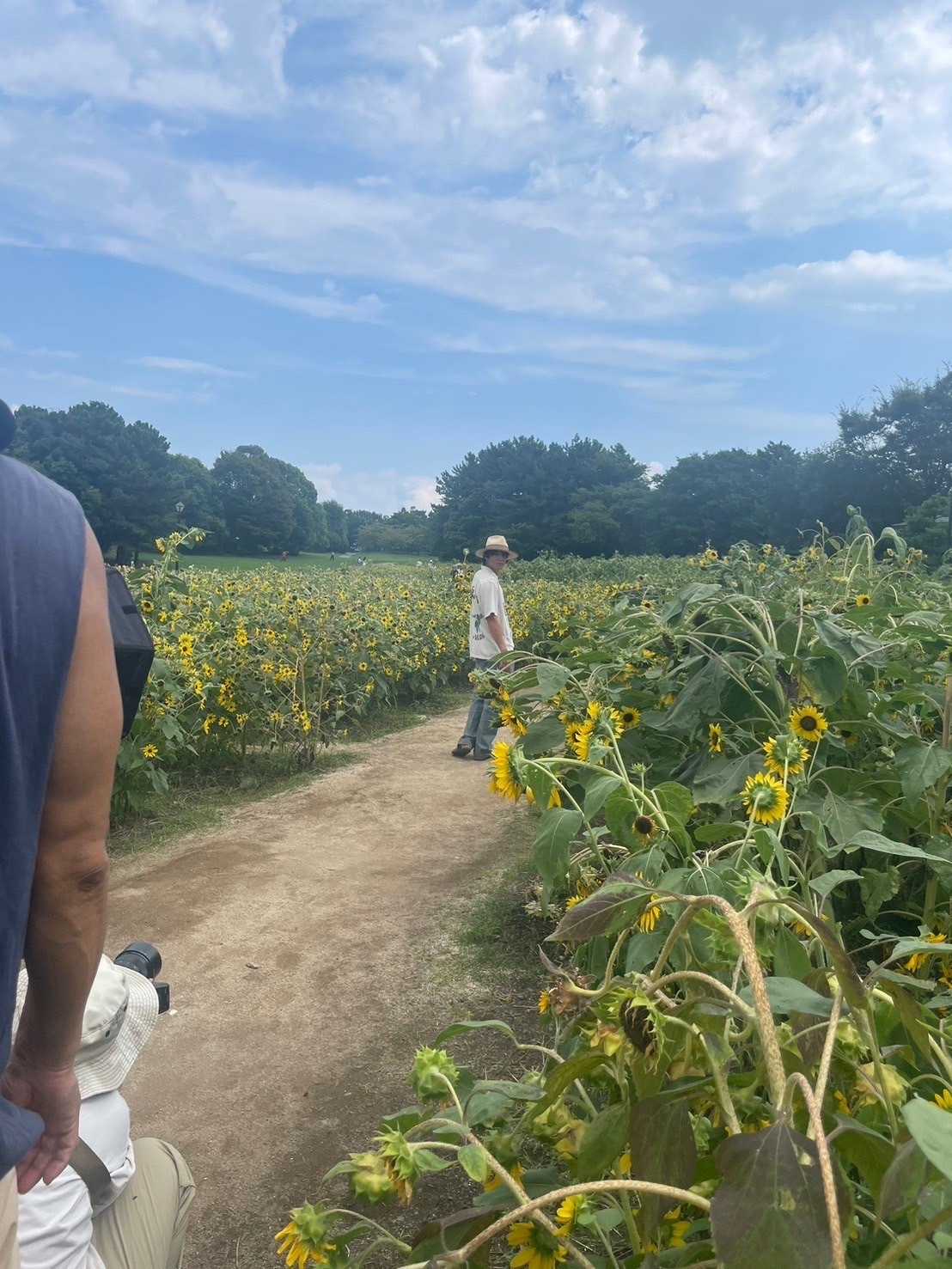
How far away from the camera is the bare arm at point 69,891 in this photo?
110 centimetres

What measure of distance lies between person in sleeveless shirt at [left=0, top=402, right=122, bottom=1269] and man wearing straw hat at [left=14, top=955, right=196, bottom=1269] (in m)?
0.11

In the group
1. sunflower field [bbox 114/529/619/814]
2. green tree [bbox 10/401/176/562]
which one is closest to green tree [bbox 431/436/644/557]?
green tree [bbox 10/401/176/562]

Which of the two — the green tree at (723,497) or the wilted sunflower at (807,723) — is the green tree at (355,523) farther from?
the wilted sunflower at (807,723)

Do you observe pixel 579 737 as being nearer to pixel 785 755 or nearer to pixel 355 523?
pixel 785 755

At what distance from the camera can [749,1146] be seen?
653 mm

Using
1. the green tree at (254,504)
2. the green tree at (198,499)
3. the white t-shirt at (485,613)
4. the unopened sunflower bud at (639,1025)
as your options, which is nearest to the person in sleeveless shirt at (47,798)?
the unopened sunflower bud at (639,1025)

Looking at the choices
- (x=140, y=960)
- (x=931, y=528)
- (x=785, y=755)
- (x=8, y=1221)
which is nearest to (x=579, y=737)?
(x=785, y=755)

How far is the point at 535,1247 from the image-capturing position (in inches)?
37.9

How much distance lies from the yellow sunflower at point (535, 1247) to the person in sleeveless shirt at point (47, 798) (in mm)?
536

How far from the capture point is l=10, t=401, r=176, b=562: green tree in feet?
120

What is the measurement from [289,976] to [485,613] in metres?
3.98

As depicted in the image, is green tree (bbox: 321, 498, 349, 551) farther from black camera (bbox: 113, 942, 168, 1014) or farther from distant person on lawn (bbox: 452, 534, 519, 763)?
black camera (bbox: 113, 942, 168, 1014)

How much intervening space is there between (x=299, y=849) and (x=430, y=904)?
976mm

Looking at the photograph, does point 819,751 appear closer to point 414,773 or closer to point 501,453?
point 414,773
